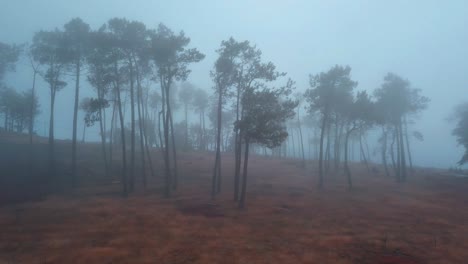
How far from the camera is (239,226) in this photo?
19.6 meters

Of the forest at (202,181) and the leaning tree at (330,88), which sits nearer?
the forest at (202,181)

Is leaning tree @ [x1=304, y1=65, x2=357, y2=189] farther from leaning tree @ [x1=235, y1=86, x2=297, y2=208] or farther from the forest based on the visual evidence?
leaning tree @ [x1=235, y1=86, x2=297, y2=208]

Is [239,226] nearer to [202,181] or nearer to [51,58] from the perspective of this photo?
[202,181]

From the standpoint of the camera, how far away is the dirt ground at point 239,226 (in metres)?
14.6

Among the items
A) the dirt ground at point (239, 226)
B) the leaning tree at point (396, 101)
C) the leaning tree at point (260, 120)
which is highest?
the leaning tree at point (396, 101)

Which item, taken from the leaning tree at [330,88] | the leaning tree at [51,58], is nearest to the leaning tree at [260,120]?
the leaning tree at [330,88]

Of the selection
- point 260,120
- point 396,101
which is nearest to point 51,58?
point 260,120

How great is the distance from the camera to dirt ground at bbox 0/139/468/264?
14.6 metres

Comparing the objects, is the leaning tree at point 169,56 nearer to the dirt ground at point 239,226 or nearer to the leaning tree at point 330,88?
the dirt ground at point 239,226

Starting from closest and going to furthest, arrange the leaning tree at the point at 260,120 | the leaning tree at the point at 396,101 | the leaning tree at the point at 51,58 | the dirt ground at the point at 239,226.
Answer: the dirt ground at the point at 239,226, the leaning tree at the point at 260,120, the leaning tree at the point at 51,58, the leaning tree at the point at 396,101

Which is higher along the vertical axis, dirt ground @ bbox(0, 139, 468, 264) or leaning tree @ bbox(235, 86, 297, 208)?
leaning tree @ bbox(235, 86, 297, 208)

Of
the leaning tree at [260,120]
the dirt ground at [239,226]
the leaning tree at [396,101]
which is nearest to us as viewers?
the dirt ground at [239,226]

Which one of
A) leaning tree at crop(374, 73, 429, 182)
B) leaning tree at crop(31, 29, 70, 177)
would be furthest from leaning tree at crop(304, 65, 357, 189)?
leaning tree at crop(31, 29, 70, 177)

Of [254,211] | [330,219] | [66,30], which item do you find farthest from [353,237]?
[66,30]
